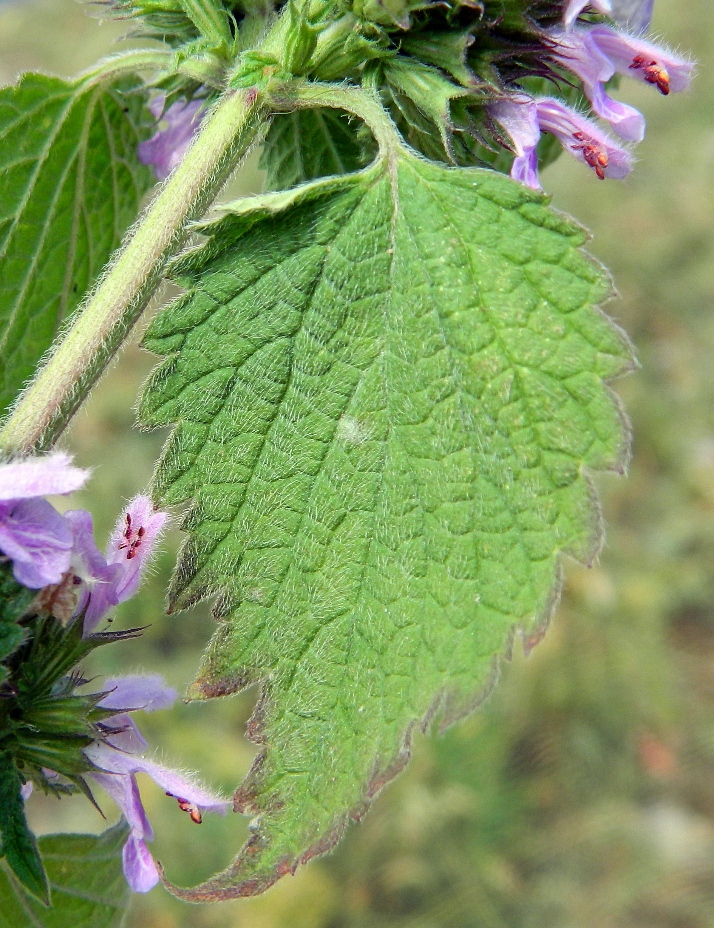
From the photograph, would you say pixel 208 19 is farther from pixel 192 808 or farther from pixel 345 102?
pixel 192 808

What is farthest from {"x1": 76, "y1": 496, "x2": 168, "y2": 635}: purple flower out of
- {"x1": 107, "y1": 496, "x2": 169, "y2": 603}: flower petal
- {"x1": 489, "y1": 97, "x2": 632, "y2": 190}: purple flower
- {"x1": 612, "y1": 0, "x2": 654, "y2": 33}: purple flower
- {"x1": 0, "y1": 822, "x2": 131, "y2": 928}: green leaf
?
{"x1": 612, "y1": 0, "x2": 654, "y2": 33}: purple flower

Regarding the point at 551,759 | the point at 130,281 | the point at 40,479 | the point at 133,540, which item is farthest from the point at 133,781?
the point at 551,759

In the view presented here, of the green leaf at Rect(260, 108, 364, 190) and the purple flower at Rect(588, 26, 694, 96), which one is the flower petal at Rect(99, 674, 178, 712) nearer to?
the green leaf at Rect(260, 108, 364, 190)

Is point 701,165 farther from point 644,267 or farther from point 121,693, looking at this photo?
point 121,693

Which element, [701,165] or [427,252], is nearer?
[427,252]

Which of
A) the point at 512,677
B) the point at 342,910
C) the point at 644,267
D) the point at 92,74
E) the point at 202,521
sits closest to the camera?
the point at 202,521

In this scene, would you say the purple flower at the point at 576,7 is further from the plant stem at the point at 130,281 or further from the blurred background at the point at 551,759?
the blurred background at the point at 551,759

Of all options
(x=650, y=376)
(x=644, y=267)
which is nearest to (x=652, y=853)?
(x=650, y=376)
